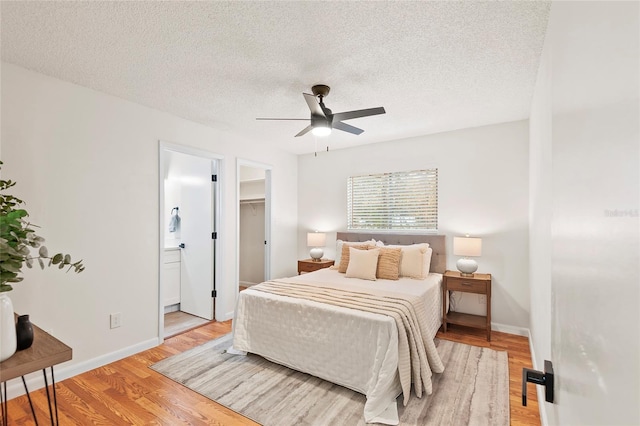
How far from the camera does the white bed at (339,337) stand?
2121mm

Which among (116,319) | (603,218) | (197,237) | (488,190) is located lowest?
(116,319)

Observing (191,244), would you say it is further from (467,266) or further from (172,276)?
(467,266)

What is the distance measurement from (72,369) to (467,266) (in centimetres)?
408

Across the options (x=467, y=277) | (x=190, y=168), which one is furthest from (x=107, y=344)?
(x=467, y=277)

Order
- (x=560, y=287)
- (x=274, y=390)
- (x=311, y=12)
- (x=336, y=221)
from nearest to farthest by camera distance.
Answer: (x=560, y=287) → (x=311, y=12) → (x=274, y=390) → (x=336, y=221)

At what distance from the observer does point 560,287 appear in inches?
37.3

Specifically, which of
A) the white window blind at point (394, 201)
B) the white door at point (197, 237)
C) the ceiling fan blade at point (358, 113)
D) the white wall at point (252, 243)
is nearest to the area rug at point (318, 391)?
the white door at point (197, 237)

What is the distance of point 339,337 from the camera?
2342mm

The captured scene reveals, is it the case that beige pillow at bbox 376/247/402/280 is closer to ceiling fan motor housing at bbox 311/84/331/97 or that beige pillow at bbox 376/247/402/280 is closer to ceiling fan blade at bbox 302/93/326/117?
ceiling fan blade at bbox 302/93/326/117

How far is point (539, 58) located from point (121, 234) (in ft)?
12.9

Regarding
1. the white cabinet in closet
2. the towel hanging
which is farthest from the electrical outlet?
the towel hanging

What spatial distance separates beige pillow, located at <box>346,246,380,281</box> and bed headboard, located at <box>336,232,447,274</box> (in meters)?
0.70

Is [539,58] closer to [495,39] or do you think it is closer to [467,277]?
[495,39]

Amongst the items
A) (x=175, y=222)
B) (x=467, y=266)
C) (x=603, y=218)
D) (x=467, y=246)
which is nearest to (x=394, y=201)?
(x=467, y=246)
